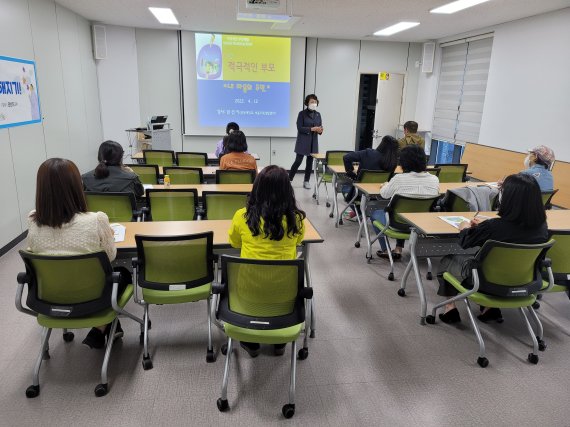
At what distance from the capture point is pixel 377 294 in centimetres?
360

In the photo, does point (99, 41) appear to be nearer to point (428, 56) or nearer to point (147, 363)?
point (428, 56)

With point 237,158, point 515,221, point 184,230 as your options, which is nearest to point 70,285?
point 184,230

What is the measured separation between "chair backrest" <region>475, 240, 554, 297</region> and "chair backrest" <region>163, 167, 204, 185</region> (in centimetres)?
296

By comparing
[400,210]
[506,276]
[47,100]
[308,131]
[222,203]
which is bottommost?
[506,276]

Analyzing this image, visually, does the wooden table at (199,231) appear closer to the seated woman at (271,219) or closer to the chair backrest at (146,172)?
the seated woman at (271,219)

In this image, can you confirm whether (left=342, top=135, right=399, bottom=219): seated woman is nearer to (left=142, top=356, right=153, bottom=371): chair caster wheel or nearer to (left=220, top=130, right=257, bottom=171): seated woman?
(left=220, top=130, right=257, bottom=171): seated woman

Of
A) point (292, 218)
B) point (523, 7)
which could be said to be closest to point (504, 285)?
point (292, 218)

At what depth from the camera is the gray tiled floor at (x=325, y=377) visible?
2.15 m

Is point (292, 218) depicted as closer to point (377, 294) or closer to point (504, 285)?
point (504, 285)

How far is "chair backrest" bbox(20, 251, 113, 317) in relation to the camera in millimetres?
2029

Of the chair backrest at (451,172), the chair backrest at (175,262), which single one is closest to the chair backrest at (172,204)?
the chair backrest at (175,262)

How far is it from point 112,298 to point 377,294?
2.33 meters

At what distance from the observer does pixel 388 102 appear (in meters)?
9.19

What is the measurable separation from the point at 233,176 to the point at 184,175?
59 centimetres
